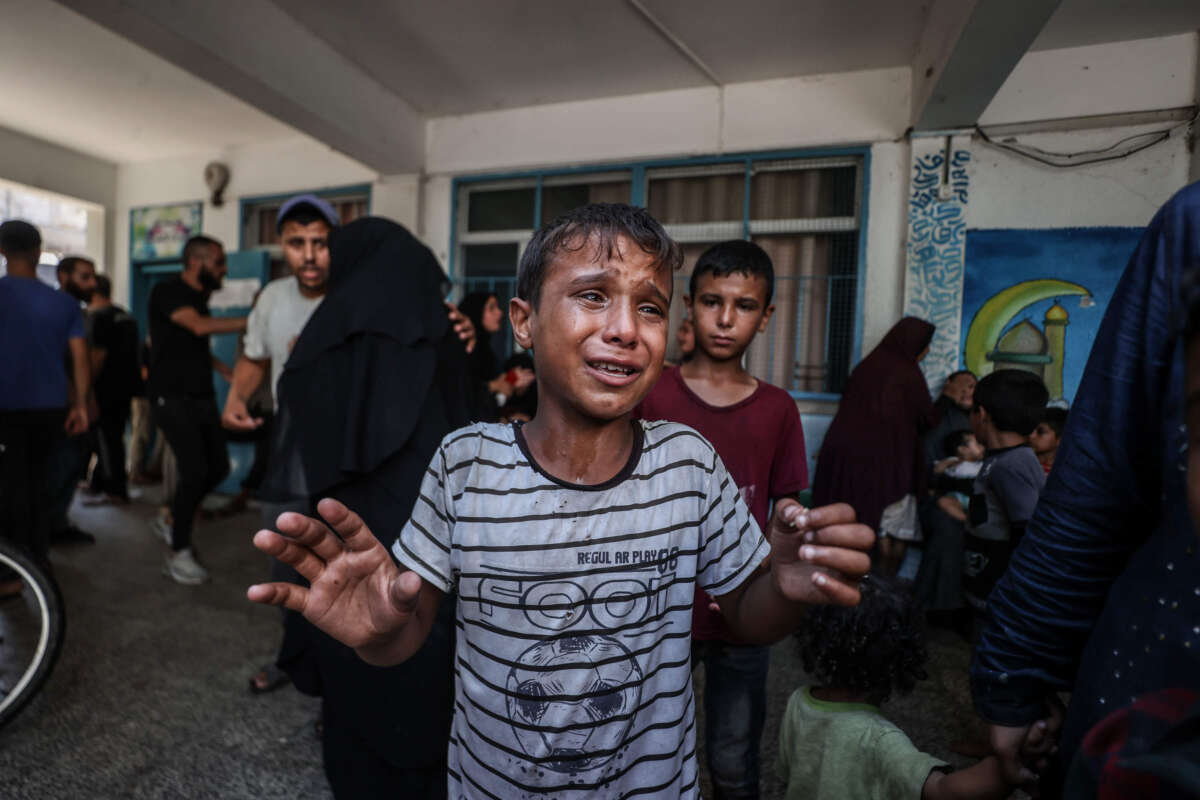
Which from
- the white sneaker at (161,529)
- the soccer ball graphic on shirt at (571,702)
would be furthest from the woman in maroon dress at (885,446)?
the white sneaker at (161,529)

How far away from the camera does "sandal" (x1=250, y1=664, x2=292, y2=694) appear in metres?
2.64

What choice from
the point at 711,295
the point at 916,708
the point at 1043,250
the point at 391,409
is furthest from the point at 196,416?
the point at 1043,250

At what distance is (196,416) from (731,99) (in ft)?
14.6

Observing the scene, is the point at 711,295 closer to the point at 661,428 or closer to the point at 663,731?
the point at 661,428

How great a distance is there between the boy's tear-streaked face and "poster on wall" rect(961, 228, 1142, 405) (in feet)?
14.1

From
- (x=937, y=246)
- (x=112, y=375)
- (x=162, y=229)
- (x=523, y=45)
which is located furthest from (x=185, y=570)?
(x=162, y=229)

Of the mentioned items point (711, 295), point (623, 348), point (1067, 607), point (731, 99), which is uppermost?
point (731, 99)

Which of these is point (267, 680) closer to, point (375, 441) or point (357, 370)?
point (375, 441)

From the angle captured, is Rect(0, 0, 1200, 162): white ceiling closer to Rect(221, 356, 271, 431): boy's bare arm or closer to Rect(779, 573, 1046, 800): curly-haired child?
Rect(221, 356, 271, 431): boy's bare arm

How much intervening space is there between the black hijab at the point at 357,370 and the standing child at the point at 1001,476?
2033 mm

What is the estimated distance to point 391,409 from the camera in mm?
1903

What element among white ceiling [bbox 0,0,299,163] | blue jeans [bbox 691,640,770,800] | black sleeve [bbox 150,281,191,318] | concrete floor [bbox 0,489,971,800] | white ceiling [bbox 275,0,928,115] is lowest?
concrete floor [bbox 0,489,971,800]

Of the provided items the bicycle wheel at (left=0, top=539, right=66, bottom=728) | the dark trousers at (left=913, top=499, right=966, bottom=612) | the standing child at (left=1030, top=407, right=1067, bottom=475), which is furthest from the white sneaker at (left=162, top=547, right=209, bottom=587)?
the standing child at (left=1030, top=407, right=1067, bottom=475)

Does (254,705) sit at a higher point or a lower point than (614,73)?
lower
